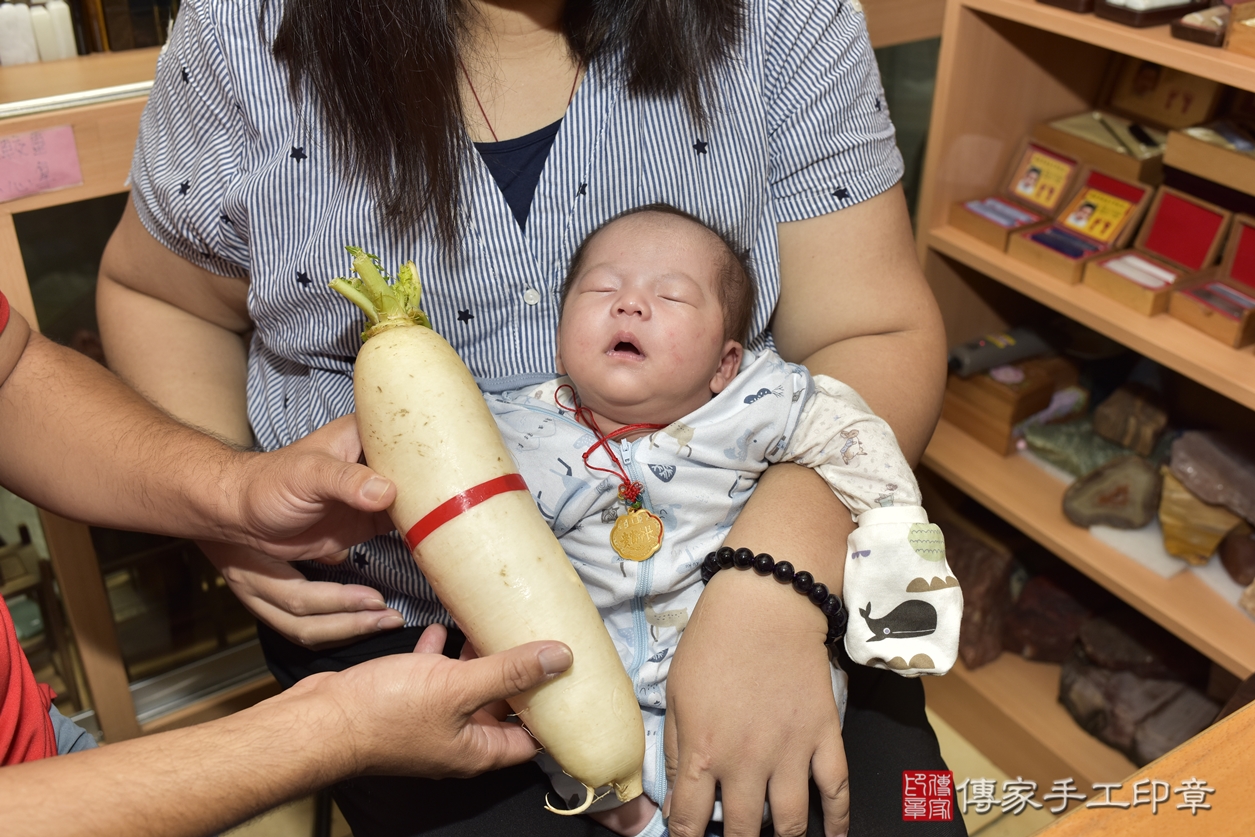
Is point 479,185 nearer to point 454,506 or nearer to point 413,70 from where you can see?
point 413,70

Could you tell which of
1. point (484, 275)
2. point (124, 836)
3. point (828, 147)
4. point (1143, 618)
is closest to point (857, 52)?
point (828, 147)

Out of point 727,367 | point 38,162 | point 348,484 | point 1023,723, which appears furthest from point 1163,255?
point 38,162

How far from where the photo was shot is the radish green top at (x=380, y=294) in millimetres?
975

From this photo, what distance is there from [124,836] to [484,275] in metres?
0.62

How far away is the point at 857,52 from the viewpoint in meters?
1.21

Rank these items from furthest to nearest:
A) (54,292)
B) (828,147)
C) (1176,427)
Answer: (1176,427), (54,292), (828,147)

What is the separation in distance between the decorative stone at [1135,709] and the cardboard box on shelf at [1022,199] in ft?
2.63

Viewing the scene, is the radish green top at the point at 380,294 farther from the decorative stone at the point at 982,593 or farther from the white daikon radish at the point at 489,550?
the decorative stone at the point at 982,593

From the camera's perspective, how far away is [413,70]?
1.06m

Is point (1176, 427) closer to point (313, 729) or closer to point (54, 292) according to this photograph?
point (313, 729)

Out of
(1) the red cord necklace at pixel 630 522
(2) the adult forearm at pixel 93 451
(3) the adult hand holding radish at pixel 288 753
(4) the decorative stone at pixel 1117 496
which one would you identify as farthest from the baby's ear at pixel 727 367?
(4) the decorative stone at pixel 1117 496

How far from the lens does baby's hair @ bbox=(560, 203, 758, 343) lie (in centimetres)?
111

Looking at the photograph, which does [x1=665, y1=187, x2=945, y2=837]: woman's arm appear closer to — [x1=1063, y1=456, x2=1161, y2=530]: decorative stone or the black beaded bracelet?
the black beaded bracelet

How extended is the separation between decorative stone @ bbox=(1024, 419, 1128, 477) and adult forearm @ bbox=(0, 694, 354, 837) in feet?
4.88
